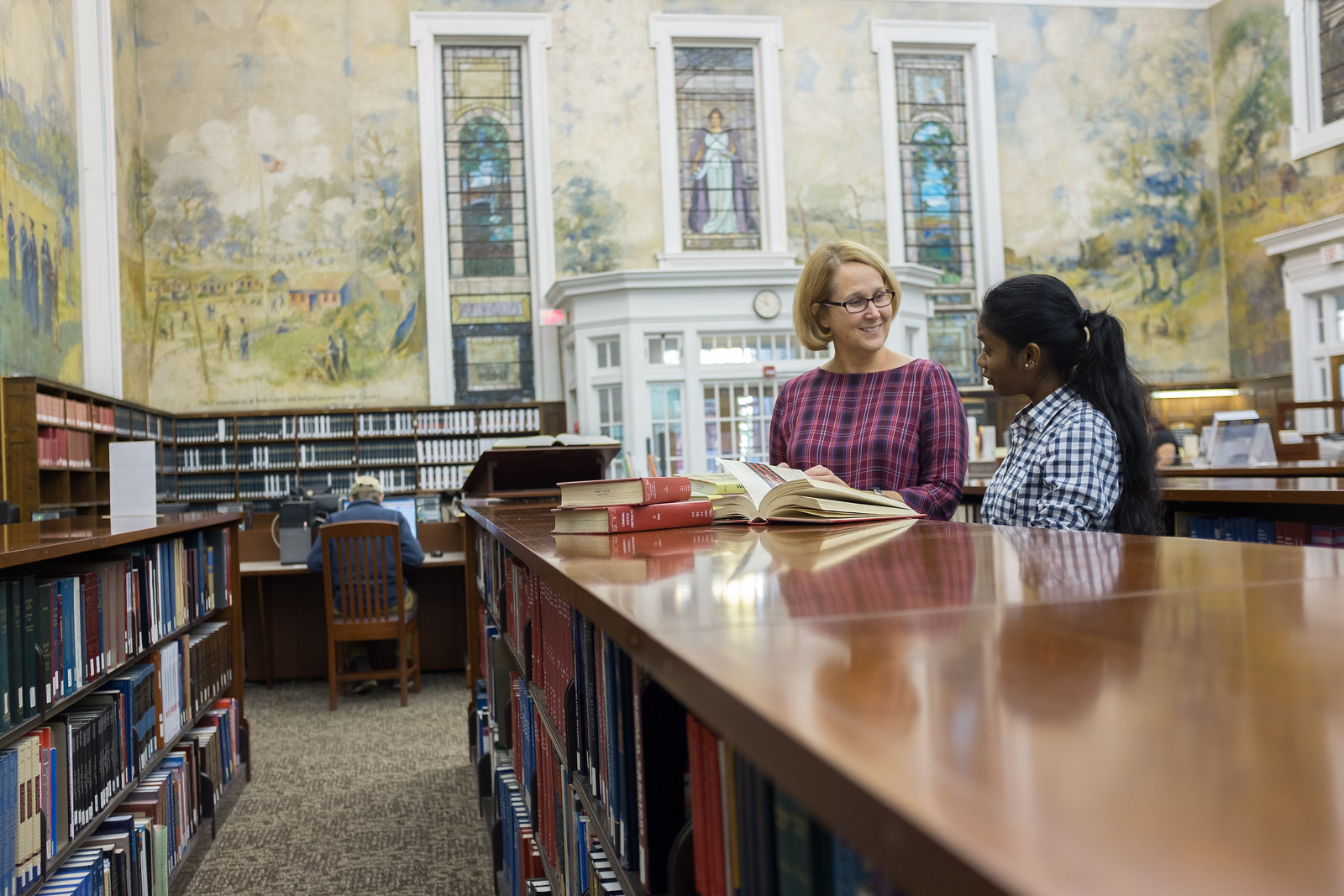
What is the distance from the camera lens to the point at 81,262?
9.13 m

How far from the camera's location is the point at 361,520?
19.5ft

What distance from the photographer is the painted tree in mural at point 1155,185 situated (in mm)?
12625

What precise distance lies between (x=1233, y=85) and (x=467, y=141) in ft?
30.6

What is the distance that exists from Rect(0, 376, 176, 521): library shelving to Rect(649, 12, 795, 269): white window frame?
585cm

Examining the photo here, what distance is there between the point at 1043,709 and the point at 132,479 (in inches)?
163

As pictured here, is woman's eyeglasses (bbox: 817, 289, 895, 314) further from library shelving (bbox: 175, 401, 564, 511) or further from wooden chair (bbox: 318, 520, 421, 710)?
library shelving (bbox: 175, 401, 564, 511)

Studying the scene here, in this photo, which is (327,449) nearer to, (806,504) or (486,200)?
(486,200)

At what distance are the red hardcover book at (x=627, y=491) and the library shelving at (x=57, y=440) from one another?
22.0ft

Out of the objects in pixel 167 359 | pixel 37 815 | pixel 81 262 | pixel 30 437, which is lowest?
pixel 37 815

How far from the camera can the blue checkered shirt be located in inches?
72.8

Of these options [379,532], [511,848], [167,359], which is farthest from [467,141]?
[511,848]

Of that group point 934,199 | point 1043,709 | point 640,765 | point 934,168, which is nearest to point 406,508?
point 640,765

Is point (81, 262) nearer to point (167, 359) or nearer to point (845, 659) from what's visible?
point (167, 359)

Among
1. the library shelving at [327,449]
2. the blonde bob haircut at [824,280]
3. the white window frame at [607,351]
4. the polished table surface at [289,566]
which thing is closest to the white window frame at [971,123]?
the white window frame at [607,351]
